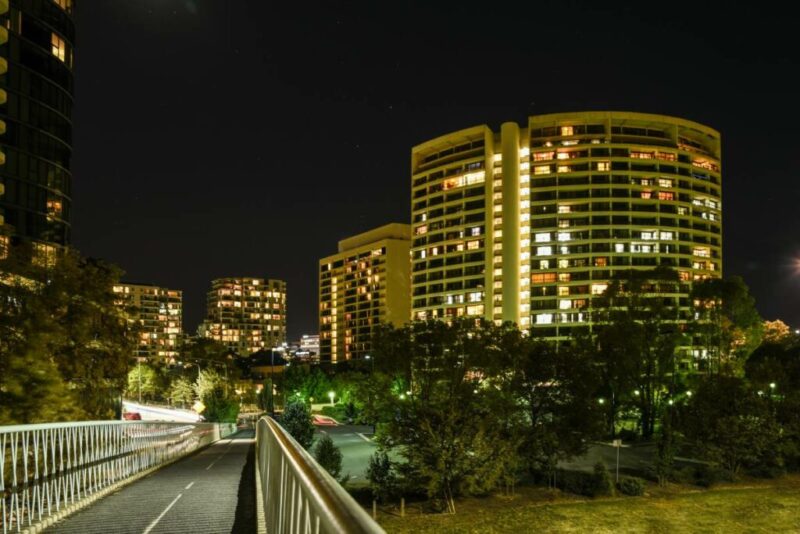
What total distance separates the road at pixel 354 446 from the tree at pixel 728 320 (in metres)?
28.4

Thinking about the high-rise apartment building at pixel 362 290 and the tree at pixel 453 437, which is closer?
the tree at pixel 453 437

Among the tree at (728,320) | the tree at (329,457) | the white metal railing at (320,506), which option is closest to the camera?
the white metal railing at (320,506)

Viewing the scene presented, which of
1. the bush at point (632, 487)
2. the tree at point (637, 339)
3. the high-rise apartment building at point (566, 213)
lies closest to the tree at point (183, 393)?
the high-rise apartment building at point (566, 213)

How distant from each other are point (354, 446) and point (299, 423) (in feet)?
72.2

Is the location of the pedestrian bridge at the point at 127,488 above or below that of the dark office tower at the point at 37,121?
below

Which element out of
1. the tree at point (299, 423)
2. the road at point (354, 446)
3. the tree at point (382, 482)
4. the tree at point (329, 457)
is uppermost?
the tree at point (299, 423)

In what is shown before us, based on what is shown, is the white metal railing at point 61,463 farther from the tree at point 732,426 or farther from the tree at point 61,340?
the tree at point 732,426

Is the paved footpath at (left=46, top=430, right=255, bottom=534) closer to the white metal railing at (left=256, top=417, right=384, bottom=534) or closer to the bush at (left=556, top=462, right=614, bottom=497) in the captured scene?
the white metal railing at (left=256, top=417, right=384, bottom=534)

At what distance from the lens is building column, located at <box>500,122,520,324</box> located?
117 m

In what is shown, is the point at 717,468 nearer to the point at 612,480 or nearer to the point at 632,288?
the point at 612,480

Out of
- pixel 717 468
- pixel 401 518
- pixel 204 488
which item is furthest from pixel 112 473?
pixel 717 468

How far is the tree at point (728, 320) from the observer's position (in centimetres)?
5731

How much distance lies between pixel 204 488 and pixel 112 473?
7.31 ft

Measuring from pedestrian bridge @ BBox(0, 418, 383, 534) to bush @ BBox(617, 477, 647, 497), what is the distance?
88.3ft
